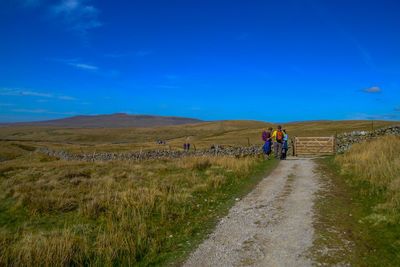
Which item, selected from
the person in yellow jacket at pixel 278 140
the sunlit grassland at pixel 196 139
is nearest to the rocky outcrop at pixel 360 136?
the sunlit grassland at pixel 196 139

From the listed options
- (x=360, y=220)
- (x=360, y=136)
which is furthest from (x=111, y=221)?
(x=360, y=136)

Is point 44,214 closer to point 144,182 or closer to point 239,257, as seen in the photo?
point 144,182

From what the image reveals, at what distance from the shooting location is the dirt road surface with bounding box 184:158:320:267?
191 inches

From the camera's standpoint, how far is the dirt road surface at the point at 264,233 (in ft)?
15.9

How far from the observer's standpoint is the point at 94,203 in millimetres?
9102

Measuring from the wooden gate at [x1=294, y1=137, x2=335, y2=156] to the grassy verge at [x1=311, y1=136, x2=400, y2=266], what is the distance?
1355cm

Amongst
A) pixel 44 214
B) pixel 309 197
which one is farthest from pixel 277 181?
pixel 44 214

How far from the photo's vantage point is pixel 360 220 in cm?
634

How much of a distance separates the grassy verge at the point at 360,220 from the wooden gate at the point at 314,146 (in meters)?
13.5

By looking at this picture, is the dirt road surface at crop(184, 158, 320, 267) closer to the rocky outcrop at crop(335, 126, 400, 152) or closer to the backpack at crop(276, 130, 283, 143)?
the backpack at crop(276, 130, 283, 143)

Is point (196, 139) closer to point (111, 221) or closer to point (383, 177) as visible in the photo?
point (383, 177)

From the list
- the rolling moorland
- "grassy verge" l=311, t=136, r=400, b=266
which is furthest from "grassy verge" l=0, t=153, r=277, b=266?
"grassy verge" l=311, t=136, r=400, b=266

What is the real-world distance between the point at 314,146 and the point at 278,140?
713 cm

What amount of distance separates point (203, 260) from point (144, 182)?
9.13 metres
